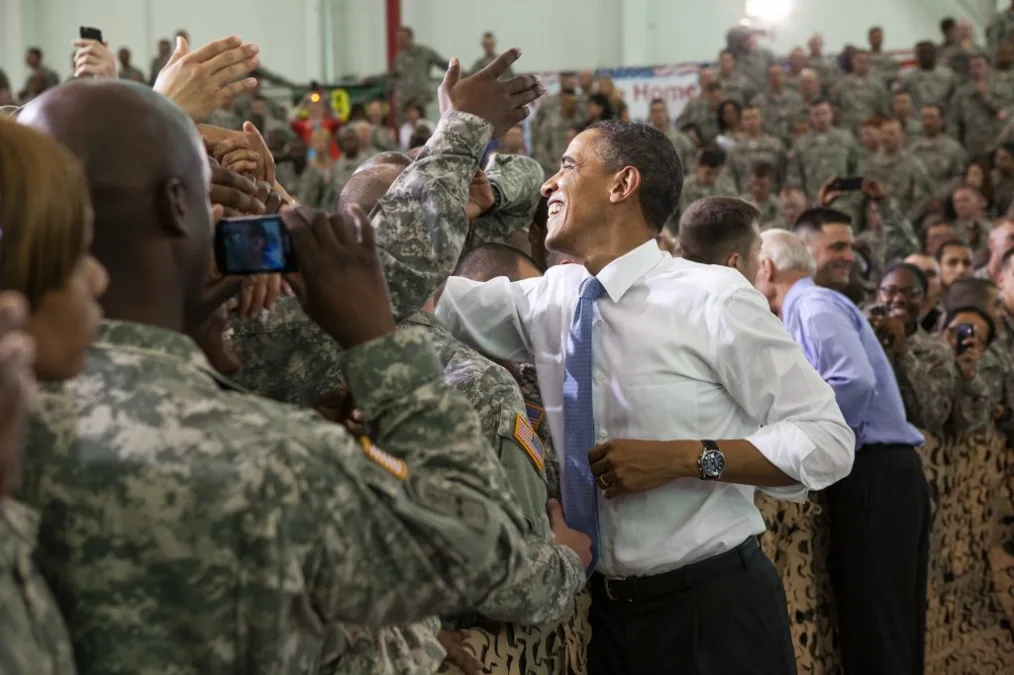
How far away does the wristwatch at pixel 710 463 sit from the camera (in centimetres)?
214

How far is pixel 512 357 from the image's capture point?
98.1 inches

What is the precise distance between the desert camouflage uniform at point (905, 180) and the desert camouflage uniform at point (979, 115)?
1161mm

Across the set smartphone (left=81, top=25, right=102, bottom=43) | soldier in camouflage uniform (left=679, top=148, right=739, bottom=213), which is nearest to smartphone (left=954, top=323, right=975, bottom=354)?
smartphone (left=81, top=25, right=102, bottom=43)

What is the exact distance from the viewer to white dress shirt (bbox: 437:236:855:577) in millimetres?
2209

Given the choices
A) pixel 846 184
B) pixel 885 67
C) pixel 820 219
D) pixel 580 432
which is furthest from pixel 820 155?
pixel 580 432

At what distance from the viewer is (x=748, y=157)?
10.1 m

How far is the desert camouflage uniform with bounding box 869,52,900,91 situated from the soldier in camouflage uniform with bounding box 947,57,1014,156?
75 cm

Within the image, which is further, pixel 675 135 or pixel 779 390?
pixel 675 135

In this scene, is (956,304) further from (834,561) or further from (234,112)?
(234,112)

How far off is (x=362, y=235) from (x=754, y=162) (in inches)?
362

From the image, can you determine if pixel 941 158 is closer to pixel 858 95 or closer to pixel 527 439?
pixel 858 95

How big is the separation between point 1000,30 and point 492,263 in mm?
11304

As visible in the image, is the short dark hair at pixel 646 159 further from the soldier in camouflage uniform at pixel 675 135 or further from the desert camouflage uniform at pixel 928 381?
the soldier in camouflage uniform at pixel 675 135

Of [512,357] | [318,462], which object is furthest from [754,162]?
[318,462]
